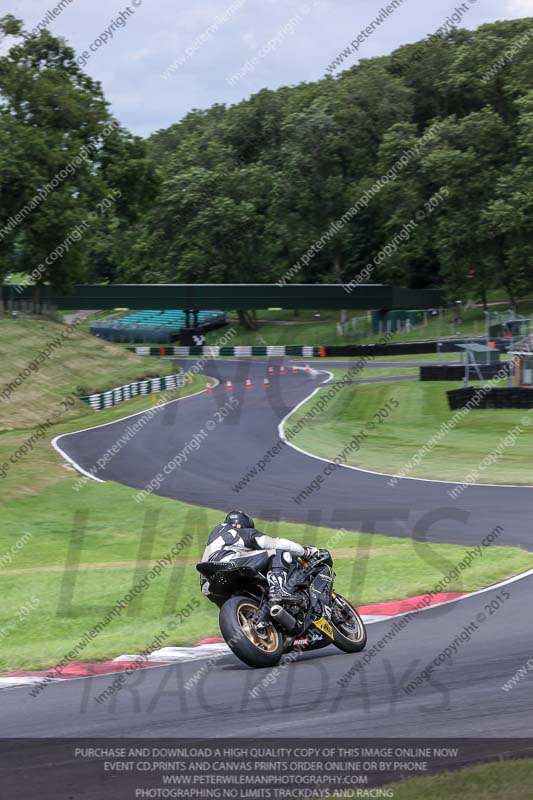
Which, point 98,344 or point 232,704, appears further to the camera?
point 98,344

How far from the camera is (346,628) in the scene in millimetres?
9852

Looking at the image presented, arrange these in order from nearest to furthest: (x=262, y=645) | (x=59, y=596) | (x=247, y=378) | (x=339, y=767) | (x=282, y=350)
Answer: (x=339, y=767) < (x=262, y=645) < (x=59, y=596) < (x=247, y=378) < (x=282, y=350)

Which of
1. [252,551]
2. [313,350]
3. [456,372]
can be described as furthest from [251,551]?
[313,350]

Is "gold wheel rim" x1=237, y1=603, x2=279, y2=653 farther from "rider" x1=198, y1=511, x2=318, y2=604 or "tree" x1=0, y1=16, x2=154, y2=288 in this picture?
"tree" x1=0, y1=16, x2=154, y2=288

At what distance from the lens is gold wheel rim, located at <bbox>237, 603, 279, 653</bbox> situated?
8.91m

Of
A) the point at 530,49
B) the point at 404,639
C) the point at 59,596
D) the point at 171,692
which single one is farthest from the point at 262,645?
the point at 530,49

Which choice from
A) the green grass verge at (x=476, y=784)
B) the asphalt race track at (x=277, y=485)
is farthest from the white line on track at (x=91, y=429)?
the green grass verge at (x=476, y=784)

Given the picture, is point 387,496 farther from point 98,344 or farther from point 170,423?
point 98,344

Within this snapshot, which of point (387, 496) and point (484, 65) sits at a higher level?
point (484, 65)

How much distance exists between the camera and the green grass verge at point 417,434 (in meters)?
24.7

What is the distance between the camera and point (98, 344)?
2185 inches

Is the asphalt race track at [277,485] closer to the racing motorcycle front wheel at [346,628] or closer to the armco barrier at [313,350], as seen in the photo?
the racing motorcycle front wheel at [346,628]

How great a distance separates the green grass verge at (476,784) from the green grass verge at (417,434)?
1620cm

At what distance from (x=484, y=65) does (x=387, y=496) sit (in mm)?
64811
